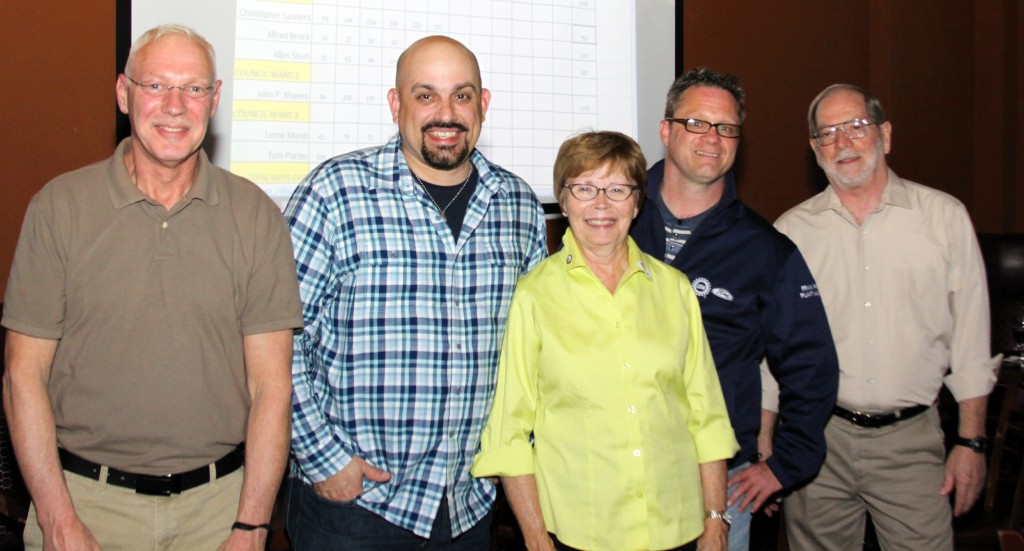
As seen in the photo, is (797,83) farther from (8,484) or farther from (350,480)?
(8,484)

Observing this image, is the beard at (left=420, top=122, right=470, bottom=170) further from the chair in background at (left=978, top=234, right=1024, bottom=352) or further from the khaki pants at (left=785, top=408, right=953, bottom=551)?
the chair in background at (left=978, top=234, right=1024, bottom=352)

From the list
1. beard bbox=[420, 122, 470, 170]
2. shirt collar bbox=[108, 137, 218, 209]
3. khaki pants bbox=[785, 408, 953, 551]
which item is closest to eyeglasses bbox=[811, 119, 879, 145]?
khaki pants bbox=[785, 408, 953, 551]

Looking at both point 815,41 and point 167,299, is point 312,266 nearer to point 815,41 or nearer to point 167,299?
point 167,299

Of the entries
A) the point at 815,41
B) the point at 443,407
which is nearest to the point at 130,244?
the point at 443,407

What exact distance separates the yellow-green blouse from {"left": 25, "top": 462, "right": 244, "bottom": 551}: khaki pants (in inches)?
22.0

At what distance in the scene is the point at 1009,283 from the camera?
3.32 m

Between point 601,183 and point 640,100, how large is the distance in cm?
147

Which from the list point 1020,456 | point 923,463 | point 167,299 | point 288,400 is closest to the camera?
point 167,299

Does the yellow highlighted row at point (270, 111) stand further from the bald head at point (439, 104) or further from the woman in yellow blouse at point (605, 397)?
the woman in yellow blouse at point (605, 397)

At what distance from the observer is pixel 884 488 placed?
7.36ft

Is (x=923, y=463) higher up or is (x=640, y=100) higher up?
(x=640, y=100)

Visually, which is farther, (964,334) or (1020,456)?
(1020,456)

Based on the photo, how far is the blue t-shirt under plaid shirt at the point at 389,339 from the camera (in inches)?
68.6

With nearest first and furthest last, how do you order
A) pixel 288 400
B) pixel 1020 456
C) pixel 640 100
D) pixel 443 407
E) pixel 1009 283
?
pixel 288 400 < pixel 443 407 < pixel 1020 456 < pixel 640 100 < pixel 1009 283
